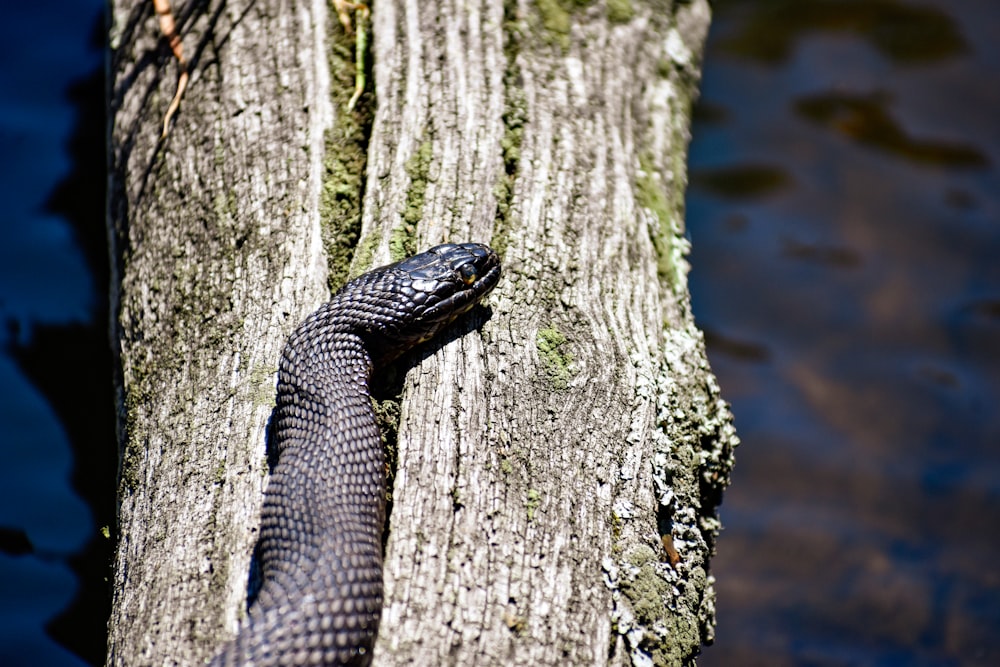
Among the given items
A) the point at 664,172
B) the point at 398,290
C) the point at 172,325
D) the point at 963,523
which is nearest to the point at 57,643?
the point at 172,325

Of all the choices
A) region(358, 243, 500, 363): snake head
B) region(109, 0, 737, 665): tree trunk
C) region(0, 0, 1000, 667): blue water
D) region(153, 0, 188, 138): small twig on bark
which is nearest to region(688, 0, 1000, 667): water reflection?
region(0, 0, 1000, 667): blue water

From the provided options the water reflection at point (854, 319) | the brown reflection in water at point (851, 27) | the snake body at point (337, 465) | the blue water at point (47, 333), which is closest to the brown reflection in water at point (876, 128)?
the water reflection at point (854, 319)

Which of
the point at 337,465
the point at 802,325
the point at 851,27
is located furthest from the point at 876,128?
the point at 337,465

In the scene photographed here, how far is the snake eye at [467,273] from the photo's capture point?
350 cm

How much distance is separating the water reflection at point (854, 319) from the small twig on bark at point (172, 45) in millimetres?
3859

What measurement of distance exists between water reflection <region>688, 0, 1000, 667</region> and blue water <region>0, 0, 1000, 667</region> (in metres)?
0.01

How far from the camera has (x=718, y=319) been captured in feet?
21.6

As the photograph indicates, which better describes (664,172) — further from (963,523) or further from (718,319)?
(963,523)

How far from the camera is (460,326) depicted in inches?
141

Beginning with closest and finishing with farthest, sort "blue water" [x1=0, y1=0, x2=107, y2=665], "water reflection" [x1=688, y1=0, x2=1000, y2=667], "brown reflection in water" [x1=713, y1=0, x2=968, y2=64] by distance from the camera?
1. "blue water" [x1=0, y1=0, x2=107, y2=665]
2. "water reflection" [x1=688, y1=0, x2=1000, y2=667]
3. "brown reflection in water" [x1=713, y1=0, x2=968, y2=64]

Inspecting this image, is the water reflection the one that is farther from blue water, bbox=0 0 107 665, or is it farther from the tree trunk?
blue water, bbox=0 0 107 665

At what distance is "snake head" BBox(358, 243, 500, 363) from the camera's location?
3449 millimetres

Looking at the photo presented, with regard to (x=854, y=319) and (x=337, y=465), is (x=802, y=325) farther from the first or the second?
(x=337, y=465)

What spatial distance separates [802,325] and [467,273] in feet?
12.4
